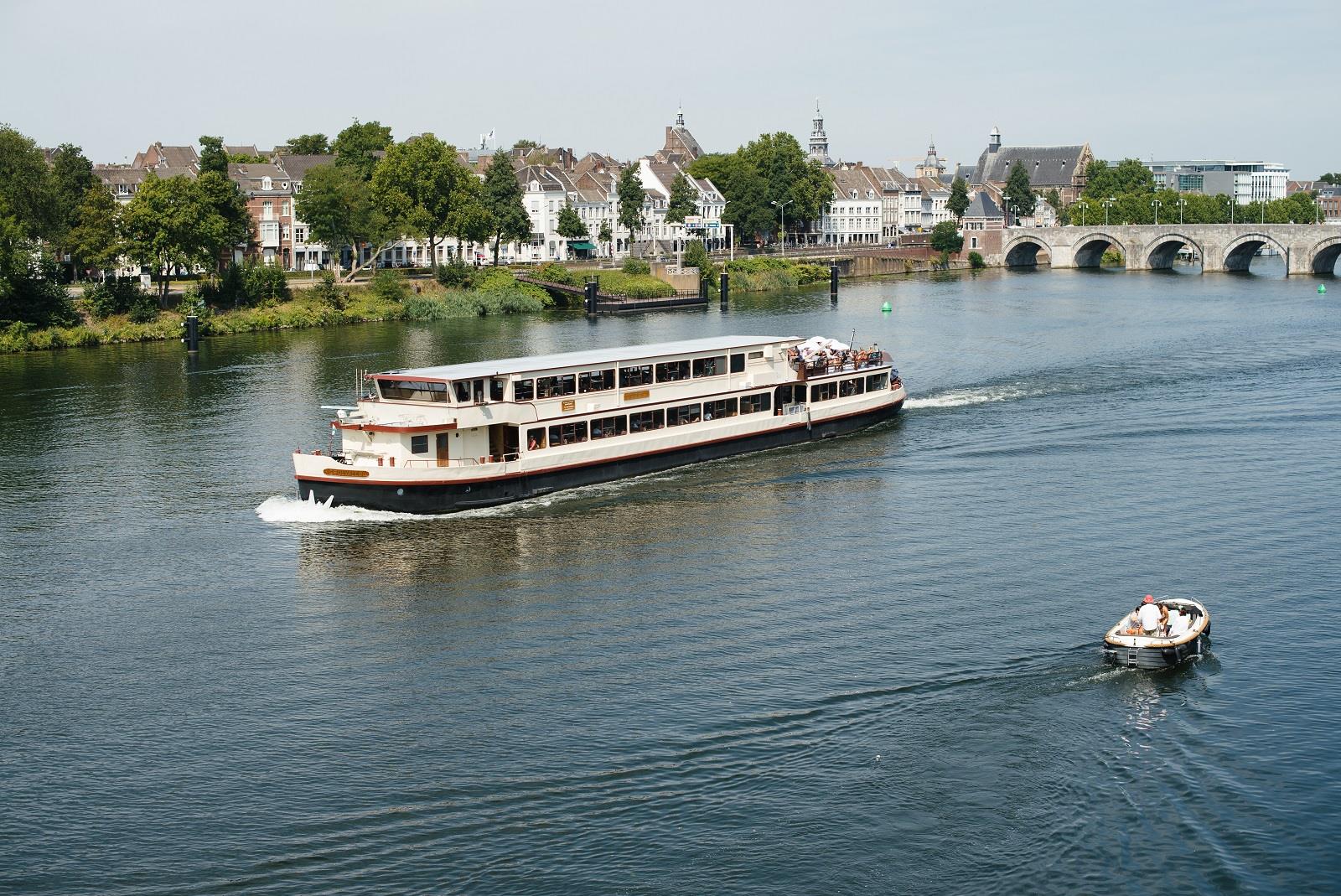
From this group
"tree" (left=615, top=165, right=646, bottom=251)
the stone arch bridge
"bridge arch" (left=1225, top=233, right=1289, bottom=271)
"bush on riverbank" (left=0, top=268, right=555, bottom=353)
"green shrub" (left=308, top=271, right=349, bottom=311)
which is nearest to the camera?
"bush on riverbank" (left=0, top=268, right=555, bottom=353)

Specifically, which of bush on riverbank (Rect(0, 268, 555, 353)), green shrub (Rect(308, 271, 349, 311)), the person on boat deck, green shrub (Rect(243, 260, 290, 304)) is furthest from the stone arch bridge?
the person on boat deck

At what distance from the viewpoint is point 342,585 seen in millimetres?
37750

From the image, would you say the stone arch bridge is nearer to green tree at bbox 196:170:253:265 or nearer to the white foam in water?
the white foam in water

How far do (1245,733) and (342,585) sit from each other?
2200cm

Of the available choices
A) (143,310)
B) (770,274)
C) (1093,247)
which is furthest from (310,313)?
(1093,247)

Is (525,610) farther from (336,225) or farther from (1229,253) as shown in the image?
(1229,253)

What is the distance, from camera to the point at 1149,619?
104ft

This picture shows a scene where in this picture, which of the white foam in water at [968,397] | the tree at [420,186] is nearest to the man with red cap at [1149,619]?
the white foam in water at [968,397]

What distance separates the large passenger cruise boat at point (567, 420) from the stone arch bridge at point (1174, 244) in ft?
335

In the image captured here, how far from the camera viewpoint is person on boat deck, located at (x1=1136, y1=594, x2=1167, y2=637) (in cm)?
3167

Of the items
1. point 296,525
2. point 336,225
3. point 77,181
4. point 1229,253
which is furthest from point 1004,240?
point 296,525

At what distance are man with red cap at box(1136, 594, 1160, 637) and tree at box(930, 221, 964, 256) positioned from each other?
488 ft

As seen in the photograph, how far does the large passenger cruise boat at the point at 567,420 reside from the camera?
4541cm

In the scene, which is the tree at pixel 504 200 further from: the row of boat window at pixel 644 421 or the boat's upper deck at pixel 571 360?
the row of boat window at pixel 644 421
